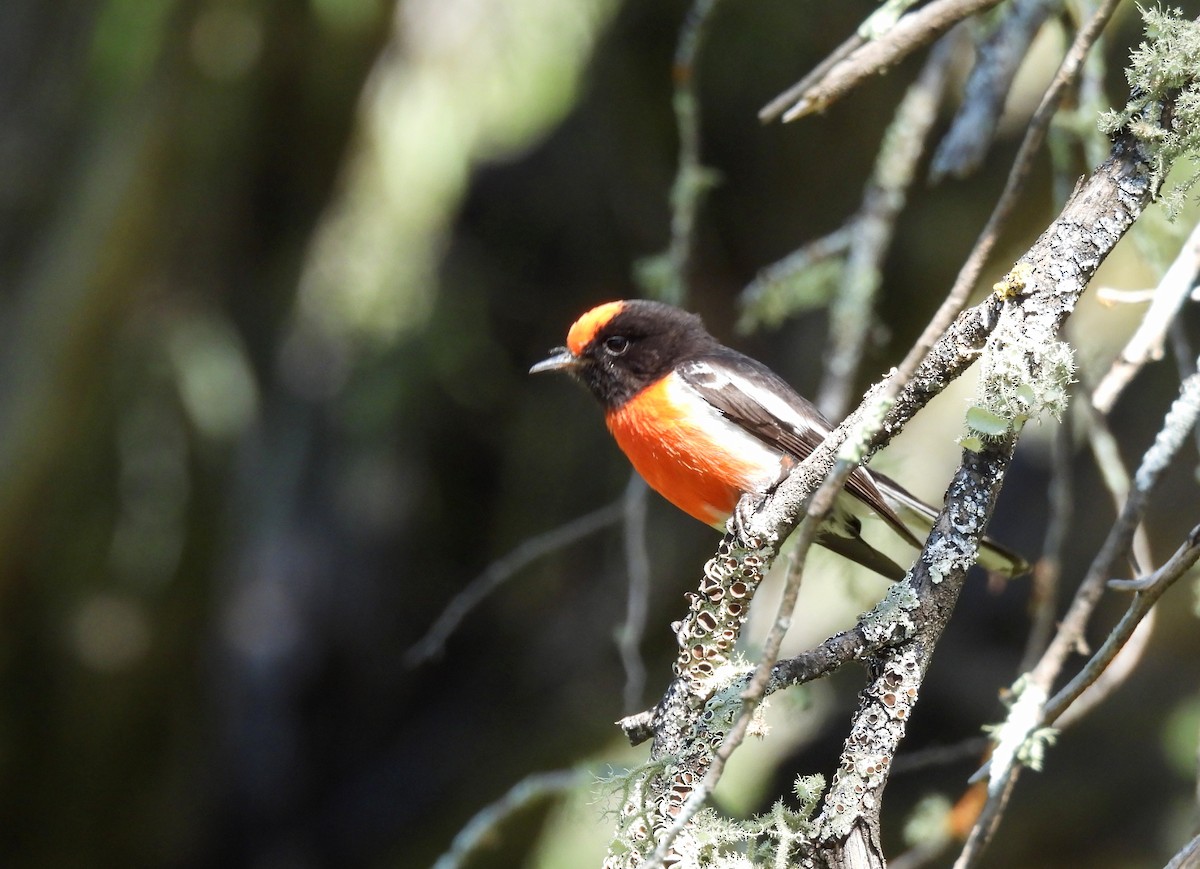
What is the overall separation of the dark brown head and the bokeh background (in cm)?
91

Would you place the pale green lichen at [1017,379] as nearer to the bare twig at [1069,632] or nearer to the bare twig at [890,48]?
the bare twig at [1069,632]

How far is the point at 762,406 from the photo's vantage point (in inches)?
130

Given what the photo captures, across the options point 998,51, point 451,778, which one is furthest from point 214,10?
point 451,778

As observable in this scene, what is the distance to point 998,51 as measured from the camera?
8.46 ft

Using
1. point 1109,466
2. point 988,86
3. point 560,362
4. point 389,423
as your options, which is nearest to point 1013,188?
point 988,86

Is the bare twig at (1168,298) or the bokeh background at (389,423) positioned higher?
the bokeh background at (389,423)

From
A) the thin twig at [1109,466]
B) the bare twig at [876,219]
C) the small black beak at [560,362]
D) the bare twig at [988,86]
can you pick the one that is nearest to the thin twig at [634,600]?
the small black beak at [560,362]

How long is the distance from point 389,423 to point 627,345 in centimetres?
197

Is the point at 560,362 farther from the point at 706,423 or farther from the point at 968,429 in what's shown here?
the point at 968,429

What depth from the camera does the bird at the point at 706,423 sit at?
3074 millimetres

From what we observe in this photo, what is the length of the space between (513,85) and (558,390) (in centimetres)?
151

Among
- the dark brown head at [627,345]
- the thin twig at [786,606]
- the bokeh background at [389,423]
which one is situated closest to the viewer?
the thin twig at [786,606]

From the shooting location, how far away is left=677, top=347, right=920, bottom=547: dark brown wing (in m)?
3.28

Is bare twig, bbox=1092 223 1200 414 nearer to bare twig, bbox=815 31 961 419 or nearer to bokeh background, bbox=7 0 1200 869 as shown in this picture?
bare twig, bbox=815 31 961 419
